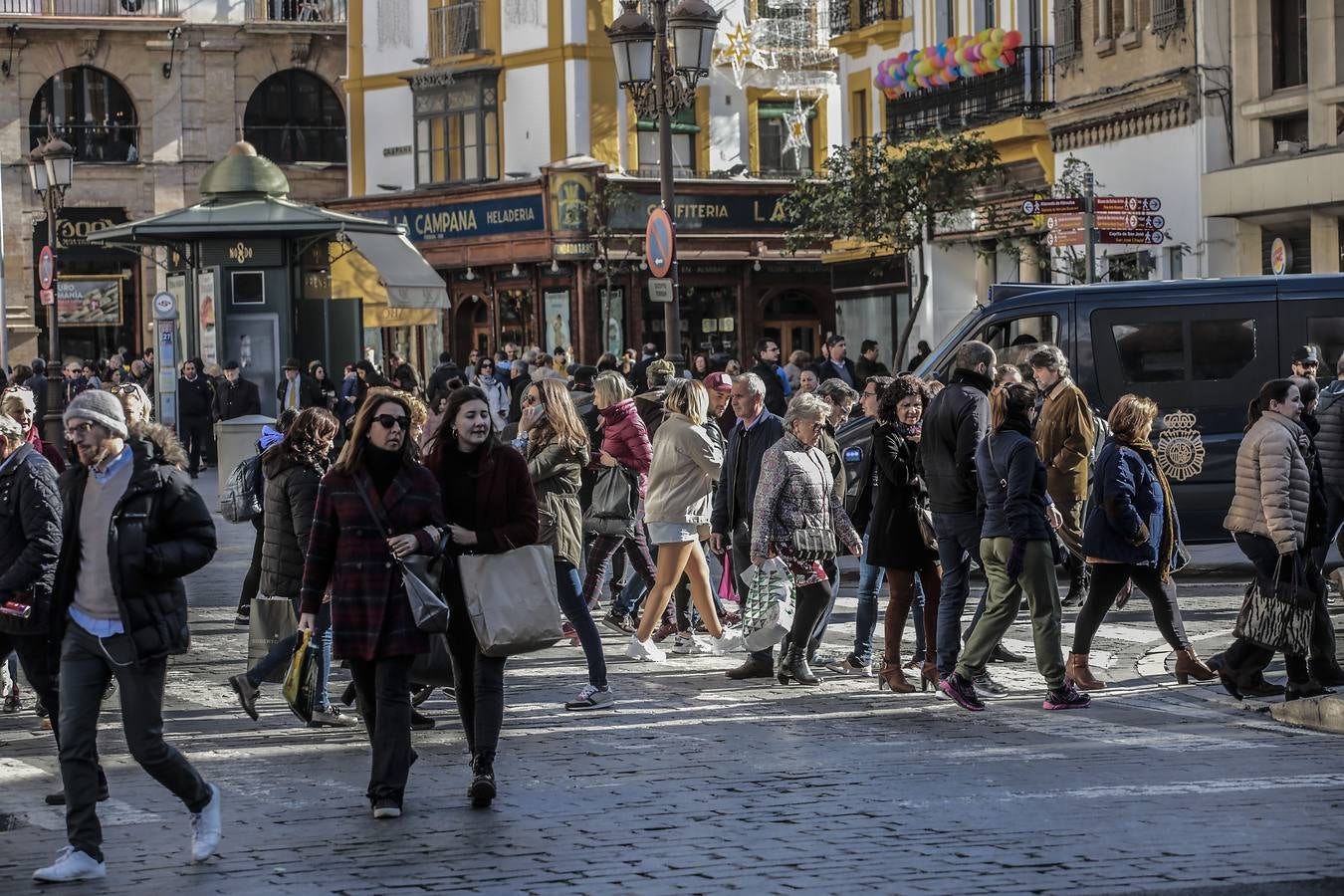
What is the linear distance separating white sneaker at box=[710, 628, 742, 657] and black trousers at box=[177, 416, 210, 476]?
58.6 feet

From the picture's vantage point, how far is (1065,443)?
14.3 m

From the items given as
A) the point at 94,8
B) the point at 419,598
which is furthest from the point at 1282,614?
the point at 94,8

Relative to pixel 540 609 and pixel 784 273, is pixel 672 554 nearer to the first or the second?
pixel 540 609

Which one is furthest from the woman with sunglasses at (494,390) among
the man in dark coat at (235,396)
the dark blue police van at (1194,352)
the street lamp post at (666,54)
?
the dark blue police van at (1194,352)

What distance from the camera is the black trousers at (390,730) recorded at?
8.69 meters

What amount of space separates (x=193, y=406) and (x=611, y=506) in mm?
17818

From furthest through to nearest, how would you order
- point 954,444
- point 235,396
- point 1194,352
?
point 235,396 < point 1194,352 < point 954,444

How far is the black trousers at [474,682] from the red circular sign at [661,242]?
1172 cm

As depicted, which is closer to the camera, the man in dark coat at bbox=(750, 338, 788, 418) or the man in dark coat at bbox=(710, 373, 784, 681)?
the man in dark coat at bbox=(710, 373, 784, 681)

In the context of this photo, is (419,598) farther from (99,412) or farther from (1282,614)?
(1282,614)

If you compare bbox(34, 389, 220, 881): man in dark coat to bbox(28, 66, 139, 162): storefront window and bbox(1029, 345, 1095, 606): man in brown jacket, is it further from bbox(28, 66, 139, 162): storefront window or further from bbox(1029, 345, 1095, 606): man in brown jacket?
bbox(28, 66, 139, 162): storefront window

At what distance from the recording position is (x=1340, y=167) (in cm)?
2520

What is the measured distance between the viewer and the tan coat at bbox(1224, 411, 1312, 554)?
11250 millimetres

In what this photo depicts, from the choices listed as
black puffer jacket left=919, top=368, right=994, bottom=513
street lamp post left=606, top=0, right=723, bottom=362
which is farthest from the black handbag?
street lamp post left=606, top=0, right=723, bottom=362
